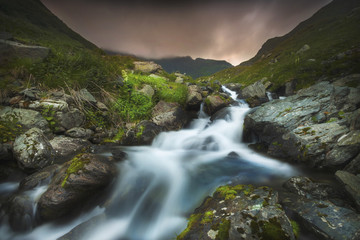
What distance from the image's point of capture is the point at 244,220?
2641mm

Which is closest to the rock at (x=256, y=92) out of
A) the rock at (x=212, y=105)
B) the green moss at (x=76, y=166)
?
the rock at (x=212, y=105)

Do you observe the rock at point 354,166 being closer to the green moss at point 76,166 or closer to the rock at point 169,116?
the green moss at point 76,166

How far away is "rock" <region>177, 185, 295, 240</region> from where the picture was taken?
96.9 inches

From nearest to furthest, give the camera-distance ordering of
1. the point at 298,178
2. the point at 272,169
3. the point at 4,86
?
the point at 298,178
the point at 272,169
the point at 4,86

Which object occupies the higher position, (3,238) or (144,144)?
(144,144)

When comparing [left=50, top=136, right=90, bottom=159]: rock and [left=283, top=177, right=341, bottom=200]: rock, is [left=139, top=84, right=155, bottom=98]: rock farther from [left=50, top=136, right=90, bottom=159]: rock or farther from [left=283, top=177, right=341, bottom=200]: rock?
[left=283, top=177, right=341, bottom=200]: rock

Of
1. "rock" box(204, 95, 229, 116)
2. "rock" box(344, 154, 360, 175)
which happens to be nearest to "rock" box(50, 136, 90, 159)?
"rock" box(204, 95, 229, 116)

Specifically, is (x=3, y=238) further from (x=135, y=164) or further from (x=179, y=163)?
(x=179, y=163)

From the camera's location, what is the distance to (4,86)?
6.88 metres

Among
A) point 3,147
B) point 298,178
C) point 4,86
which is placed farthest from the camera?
point 4,86

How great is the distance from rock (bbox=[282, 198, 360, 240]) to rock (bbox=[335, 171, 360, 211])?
0.49 m

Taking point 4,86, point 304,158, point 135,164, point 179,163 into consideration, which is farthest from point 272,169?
point 4,86

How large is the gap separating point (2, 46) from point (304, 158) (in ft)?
47.6

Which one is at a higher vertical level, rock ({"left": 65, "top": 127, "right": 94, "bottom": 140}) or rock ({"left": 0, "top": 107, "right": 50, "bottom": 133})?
rock ({"left": 0, "top": 107, "right": 50, "bottom": 133})
